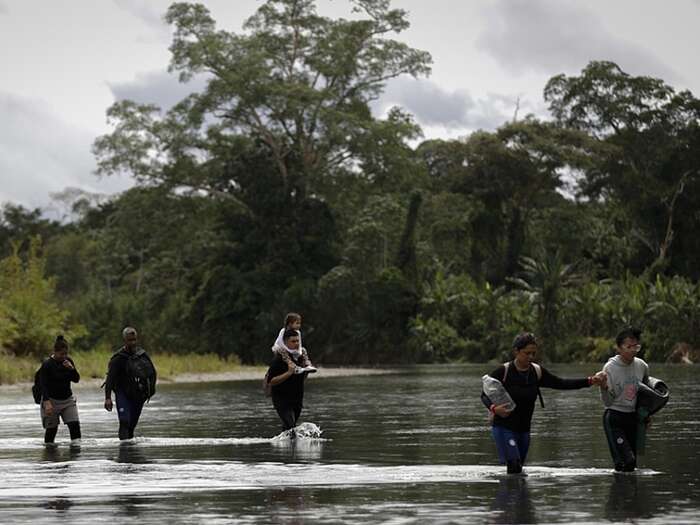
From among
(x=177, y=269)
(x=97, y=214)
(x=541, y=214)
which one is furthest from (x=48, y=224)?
(x=541, y=214)

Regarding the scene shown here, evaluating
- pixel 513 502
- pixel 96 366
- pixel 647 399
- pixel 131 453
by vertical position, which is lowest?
pixel 513 502

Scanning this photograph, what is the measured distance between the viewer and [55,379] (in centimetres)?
2030

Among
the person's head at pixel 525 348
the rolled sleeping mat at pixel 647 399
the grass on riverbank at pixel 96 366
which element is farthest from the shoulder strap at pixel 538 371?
the grass on riverbank at pixel 96 366

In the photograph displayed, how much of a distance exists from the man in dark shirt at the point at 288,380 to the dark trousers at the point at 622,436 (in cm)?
584

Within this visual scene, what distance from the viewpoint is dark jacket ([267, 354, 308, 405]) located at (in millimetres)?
19453

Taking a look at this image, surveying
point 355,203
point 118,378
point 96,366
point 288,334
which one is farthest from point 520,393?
point 355,203

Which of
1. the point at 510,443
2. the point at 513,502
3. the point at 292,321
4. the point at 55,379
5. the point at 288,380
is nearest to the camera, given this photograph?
the point at 513,502

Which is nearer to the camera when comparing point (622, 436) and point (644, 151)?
point (622, 436)

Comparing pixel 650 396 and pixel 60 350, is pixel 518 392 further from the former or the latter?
pixel 60 350

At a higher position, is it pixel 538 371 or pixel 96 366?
pixel 96 366

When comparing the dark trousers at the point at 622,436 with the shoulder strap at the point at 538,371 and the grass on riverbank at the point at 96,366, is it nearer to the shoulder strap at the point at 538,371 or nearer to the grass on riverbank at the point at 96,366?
the shoulder strap at the point at 538,371

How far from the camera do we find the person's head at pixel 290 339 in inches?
757

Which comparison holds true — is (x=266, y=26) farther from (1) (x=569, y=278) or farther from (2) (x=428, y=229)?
(1) (x=569, y=278)

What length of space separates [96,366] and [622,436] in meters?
34.4
